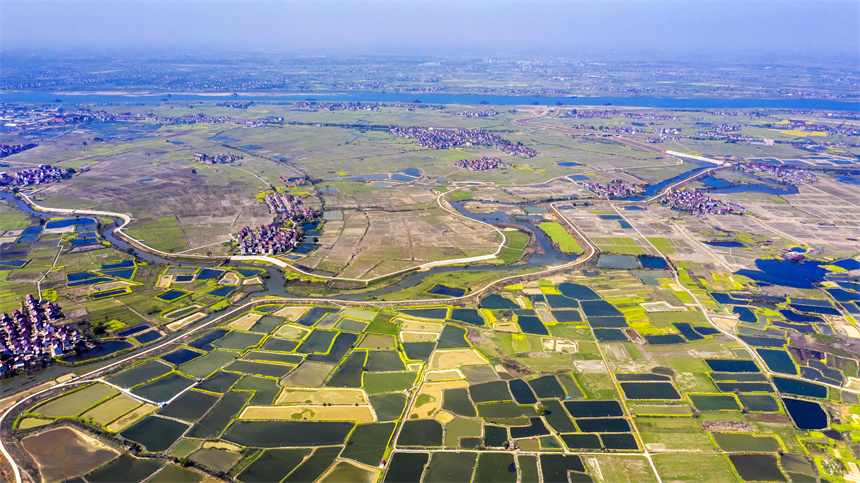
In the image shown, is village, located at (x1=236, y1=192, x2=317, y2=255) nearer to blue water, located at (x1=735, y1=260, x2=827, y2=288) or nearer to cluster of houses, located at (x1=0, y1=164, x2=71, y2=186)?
cluster of houses, located at (x1=0, y1=164, x2=71, y2=186)

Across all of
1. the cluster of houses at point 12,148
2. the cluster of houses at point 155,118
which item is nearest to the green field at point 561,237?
the cluster of houses at point 155,118

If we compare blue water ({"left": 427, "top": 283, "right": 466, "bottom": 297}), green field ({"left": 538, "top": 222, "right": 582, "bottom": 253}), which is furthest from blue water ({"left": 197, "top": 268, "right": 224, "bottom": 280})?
green field ({"left": 538, "top": 222, "right": 582, "bottom": 253})

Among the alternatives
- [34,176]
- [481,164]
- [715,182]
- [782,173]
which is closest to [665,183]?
[715,182]

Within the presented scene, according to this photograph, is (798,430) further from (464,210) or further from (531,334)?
(464,210)

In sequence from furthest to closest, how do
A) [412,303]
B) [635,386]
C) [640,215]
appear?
[640,215]
[412,303]
[635,386]

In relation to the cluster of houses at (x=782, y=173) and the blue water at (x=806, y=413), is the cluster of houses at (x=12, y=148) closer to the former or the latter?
the blue water at (x=806, y=413)

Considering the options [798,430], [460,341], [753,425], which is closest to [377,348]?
[460,341]

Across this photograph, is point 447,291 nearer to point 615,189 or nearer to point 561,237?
point 561,237
